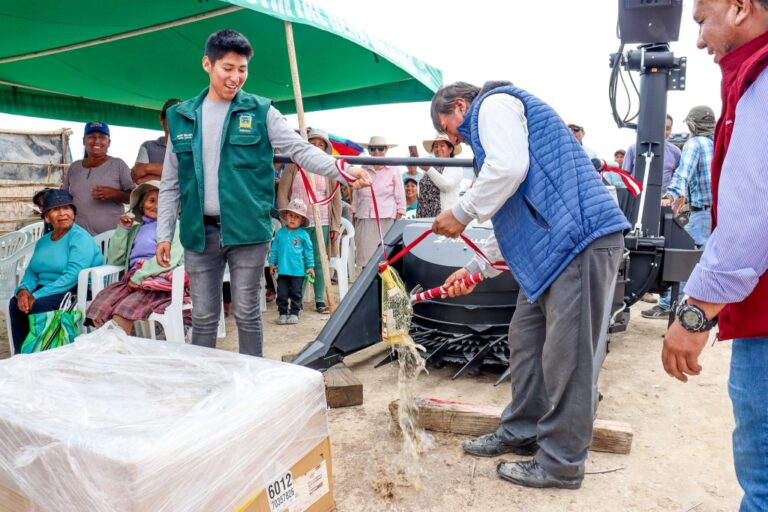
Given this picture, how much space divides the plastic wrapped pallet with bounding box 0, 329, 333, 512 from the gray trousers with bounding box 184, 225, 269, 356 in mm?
760

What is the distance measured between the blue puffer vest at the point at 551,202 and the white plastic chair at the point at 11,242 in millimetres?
4715

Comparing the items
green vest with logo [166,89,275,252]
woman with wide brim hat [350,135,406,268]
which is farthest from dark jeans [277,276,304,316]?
green vest with logo [166,89,275,252]

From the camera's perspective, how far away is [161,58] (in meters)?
6.12

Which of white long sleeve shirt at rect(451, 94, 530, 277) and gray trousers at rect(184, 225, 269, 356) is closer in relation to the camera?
white long sleeve shirt at rect(451, 94, 530, 277)

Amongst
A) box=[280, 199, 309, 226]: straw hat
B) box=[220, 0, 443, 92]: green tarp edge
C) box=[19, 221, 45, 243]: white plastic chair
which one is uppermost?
box=[220, 0, 443, 92]: green tarp edge

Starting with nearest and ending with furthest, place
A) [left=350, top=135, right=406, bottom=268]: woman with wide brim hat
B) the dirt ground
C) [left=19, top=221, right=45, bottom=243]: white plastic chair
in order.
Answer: the dirt ground → [left=19, top=221, right=45, bottom=243]: white plastic chair → [left=350, top=135, right=406, bottom=268]: woman with wide brim hat

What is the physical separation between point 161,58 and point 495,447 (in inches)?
221

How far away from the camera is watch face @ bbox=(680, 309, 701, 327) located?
1240 mm

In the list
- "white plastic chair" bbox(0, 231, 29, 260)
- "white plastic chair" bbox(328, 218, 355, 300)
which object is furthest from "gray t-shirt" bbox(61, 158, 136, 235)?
"white plastic chair" bbox(328, 218, 355, 300)

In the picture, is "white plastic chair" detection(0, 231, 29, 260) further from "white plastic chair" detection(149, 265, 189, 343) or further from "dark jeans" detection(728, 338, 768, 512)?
"dark jeans" detection(728, 338, 768, 512)

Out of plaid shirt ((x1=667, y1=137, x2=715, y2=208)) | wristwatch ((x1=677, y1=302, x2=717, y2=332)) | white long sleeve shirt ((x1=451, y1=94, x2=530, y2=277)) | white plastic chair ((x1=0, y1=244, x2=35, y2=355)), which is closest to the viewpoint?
wristwatch ((x1=677, y1=302, x2=717, y2=332))

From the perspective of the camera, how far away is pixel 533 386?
95.3 inches

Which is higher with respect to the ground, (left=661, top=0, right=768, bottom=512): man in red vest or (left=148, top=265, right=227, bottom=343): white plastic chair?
(left=661, top=0, right=768, bottom=512): man in red vest

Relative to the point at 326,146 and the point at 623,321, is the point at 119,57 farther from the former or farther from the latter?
the point at 623,321
